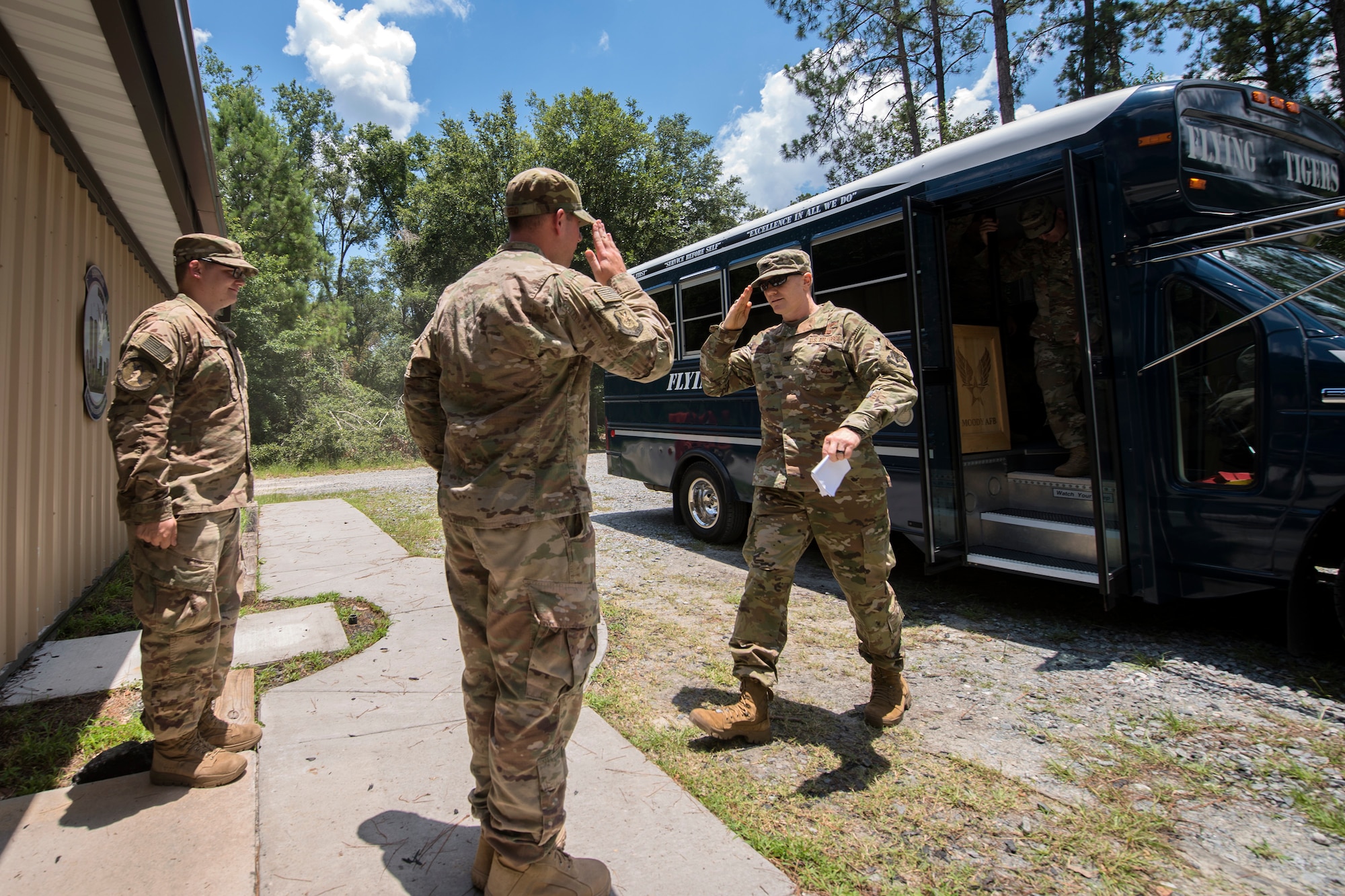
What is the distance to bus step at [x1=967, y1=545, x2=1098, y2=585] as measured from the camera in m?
4.26

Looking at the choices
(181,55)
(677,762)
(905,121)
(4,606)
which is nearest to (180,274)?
(181,55)

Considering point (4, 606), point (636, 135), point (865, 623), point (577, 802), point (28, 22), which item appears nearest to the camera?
point (577, 802)

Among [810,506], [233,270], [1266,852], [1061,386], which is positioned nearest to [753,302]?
[1061,386]

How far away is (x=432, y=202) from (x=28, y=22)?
2284 centimetres

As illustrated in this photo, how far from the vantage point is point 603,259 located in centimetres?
218

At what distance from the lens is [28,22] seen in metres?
3.48

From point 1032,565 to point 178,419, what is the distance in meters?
4.42

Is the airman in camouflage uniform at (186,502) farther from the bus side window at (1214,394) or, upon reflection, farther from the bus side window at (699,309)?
the bus side window at (699,309)

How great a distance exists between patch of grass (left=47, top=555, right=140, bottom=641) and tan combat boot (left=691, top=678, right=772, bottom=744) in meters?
3.32

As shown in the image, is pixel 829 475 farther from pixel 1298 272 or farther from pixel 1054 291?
pixel 1054 291

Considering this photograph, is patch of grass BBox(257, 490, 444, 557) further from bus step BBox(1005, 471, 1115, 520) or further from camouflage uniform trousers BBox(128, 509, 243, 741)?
bus step BBox(1005, 471, 1115, 520)

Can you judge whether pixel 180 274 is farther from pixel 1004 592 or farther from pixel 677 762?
pixel 1004 592

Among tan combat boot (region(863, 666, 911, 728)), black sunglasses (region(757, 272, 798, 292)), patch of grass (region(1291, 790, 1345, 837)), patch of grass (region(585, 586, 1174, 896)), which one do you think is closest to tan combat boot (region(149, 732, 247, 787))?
patch of grass (region(585, 586, 1174, 896))

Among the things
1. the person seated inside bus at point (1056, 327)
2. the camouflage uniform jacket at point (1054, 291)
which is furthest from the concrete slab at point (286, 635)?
the camouflage uniform jacket at point (1054, 291)
